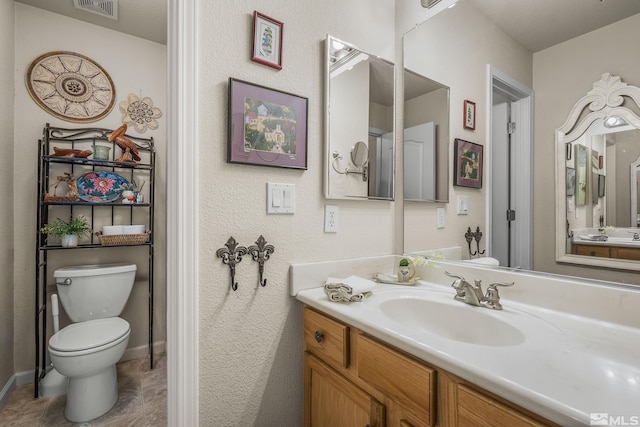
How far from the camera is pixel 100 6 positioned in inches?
79.5

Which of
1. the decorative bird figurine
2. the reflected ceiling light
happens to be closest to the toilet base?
the decorative bird figurine

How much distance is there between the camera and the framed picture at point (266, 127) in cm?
109

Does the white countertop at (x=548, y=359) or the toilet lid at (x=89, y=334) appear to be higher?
the white countertop at (x=548, y=359)

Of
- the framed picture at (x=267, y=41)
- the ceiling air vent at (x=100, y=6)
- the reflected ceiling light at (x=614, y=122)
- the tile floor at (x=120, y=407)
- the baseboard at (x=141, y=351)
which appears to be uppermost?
the ceiling air vent at (x=100, y=6)

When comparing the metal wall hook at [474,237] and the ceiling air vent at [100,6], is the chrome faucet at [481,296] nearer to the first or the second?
the metal wall hook at [474,237]

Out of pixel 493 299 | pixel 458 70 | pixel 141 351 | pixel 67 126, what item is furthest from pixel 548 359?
pixel 67 126

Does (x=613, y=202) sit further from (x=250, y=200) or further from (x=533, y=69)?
(x=250, y=200)

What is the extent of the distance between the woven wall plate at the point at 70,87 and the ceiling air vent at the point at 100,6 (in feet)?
1.12

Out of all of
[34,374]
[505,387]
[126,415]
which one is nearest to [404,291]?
[505,387]

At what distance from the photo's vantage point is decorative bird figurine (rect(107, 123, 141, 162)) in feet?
7.06

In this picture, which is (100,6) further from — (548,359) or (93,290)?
(548,359)

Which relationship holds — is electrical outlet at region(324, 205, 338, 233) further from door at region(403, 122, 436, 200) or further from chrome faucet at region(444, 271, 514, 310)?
chrome faucet at region(444, 271, 514, 310)

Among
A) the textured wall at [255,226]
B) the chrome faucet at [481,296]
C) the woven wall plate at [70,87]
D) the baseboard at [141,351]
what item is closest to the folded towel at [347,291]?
the textured wall at [255,226]

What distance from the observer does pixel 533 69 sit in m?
1.08
